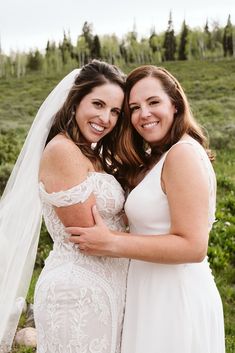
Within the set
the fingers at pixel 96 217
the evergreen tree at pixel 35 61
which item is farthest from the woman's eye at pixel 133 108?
the evergreen tree at pixel 35 61

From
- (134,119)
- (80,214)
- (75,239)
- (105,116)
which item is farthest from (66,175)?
(134,119)

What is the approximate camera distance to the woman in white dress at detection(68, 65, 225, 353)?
311 centimetres

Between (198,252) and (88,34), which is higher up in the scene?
(88,34)

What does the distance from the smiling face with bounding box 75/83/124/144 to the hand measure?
562 millimetres

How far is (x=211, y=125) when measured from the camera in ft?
43.6

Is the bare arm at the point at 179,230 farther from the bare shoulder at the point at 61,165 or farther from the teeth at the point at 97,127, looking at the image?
the teeth at the point at 97,127

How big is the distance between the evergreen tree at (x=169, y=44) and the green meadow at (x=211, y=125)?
2.21ft

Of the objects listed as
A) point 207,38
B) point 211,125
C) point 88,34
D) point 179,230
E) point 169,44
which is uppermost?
point 207,38

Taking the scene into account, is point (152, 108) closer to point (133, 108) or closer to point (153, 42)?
point (133, 108)

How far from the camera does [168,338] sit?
131 inches

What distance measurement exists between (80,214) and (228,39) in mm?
17714

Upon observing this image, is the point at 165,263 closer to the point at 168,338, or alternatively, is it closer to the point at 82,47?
the point at 168,338

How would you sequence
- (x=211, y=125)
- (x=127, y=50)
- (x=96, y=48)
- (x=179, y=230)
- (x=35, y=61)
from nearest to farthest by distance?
(x=179, y=230) < (x=211, y=125) < (x=96, y=48) < (x=35, y=61) < (x=127, y=50)

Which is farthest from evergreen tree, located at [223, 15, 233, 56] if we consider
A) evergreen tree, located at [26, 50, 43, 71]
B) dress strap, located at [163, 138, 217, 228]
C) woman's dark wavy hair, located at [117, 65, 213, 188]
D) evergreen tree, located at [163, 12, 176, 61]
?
dress strap, located at [163, 138, 217, 228]
